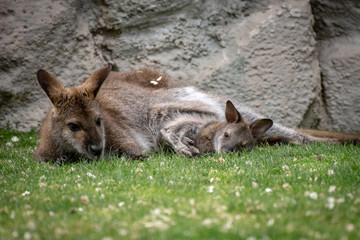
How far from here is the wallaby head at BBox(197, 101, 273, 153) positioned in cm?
579

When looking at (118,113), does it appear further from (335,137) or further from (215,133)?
(335,137)

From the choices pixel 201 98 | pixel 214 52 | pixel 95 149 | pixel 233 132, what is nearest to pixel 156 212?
pixel 95 149

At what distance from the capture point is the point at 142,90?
6.60 meters

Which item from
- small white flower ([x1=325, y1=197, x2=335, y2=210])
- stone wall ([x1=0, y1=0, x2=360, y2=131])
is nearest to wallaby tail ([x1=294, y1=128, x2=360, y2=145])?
stone wall ([x1=0, y1=0, x2=360, y2=131])

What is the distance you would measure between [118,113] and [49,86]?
1206 mm

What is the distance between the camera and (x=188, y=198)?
11.6 ft

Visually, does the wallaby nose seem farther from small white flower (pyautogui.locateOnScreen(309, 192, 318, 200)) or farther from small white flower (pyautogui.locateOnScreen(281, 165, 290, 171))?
small white flower (pyautogui.locateOnScreen(309, 192, 318, 200))

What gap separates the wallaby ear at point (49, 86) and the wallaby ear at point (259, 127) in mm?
2629

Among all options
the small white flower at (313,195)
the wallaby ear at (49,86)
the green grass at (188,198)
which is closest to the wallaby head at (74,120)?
the wallaby ear at (49,86)

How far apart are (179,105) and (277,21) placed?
2.64 metres

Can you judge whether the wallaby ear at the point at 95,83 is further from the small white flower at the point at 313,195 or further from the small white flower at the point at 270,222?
the small white flower at the point at 270,222

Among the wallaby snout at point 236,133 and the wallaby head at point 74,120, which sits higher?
the wallaby head at point 74,120

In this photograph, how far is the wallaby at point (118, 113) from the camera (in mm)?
5277

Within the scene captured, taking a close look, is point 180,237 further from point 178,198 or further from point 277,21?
point 277,21
